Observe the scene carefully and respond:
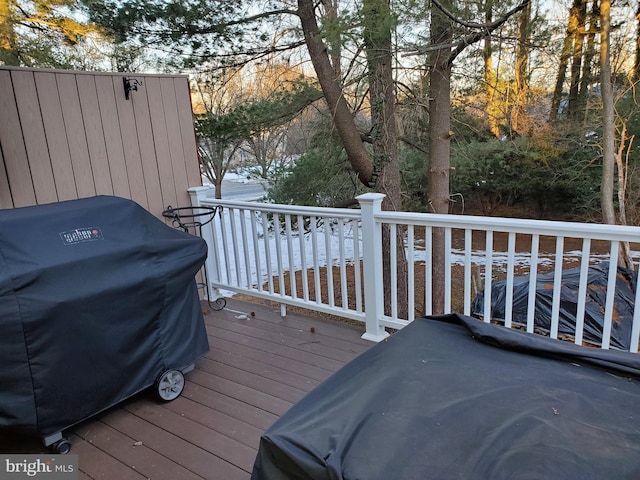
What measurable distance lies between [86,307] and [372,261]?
169cm

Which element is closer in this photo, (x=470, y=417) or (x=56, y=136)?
(x=470, y=417)

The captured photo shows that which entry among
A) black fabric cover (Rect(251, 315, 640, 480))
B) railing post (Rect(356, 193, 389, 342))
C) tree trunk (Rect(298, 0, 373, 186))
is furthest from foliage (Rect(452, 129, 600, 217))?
black fabric cover (Rect(251, 315, 640, 480))

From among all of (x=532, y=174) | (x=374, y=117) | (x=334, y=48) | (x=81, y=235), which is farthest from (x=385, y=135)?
(x=532, y=174)

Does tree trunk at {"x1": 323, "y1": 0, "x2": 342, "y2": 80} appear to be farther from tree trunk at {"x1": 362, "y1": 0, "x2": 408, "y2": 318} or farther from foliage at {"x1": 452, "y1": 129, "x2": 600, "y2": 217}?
foliage at {"x1": 452, "y1": 129, "x2": 600, "y2": 217}

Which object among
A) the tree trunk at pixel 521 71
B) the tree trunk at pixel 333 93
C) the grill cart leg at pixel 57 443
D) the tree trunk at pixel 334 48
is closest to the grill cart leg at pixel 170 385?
the grill cart leg at pixel 57 443

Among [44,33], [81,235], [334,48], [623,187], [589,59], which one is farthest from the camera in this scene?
[623,187]

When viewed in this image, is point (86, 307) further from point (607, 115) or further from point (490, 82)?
point (607, 115)

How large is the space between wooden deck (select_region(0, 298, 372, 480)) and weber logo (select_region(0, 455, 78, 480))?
0.14 feet

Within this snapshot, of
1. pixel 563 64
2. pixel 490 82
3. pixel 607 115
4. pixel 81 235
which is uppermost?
pixel 563 64

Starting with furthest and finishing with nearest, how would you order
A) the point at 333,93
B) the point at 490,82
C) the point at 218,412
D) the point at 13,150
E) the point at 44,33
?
the point at 490,82
the point at 44,33
the point at 333,93
the point at 13,150
the point at 218,412

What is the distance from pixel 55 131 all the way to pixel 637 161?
9289mm

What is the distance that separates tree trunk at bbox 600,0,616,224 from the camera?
6342 millimetres

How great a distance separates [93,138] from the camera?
121 inches

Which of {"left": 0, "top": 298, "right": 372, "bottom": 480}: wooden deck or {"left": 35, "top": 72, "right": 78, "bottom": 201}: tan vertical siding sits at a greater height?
{"left": 35, "top": 72, "right": 78, "bottom": 201}: tan vertical siding
